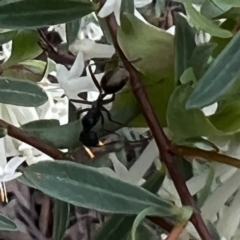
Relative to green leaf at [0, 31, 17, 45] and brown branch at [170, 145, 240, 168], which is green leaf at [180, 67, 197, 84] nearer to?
brown branch at [170, 145, 240, 168]

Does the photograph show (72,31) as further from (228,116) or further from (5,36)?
(228,116)

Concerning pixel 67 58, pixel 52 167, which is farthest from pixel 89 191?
pixel 67 58

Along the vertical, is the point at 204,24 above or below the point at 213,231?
above

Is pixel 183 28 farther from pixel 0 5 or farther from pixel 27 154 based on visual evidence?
pixel 27 154

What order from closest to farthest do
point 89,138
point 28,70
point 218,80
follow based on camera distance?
1. point 218,80
2. point 89,138
3. point 28,70

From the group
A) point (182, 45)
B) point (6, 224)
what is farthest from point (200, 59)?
point (6, 224)

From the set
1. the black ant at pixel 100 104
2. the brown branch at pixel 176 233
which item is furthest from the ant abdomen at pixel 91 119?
the brown branch at pixel 176 233

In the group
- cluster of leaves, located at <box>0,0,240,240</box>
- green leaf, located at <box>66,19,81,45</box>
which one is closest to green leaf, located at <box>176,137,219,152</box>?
cluster of leaves, located at <box>0,0,240,240</box>
